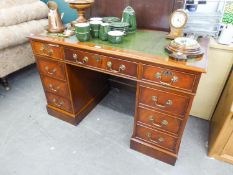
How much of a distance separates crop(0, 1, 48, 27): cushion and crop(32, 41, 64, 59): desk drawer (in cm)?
75

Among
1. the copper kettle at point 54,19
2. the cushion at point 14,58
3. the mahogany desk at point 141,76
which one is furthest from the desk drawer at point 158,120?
the cushion at point 14,58

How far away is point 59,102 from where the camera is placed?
1.58m

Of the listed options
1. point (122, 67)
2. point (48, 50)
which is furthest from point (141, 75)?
point (48, 50)

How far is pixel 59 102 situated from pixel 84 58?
0.58 metres

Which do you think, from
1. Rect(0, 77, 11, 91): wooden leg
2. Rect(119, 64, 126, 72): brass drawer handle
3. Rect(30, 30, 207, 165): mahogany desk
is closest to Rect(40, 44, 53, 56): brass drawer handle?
Rect(30, 30, 207, 165): mahogany desk

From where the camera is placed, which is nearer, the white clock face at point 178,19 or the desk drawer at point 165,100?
the desk drawer at point 165,100

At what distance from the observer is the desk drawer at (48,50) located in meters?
1.26

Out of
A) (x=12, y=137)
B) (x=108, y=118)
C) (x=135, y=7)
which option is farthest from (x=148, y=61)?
(x=12, y=137)

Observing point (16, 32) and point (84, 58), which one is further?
point (16, 32)

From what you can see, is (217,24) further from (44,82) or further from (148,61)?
(44,82)

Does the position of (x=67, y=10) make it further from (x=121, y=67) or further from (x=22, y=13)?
(x=121, y=67)

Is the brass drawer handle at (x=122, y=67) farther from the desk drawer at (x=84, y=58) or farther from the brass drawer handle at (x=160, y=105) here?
the brass drawer handle at (x=160, y=105)

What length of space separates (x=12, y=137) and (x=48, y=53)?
0.76 m

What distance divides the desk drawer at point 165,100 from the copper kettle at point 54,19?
769 mm
